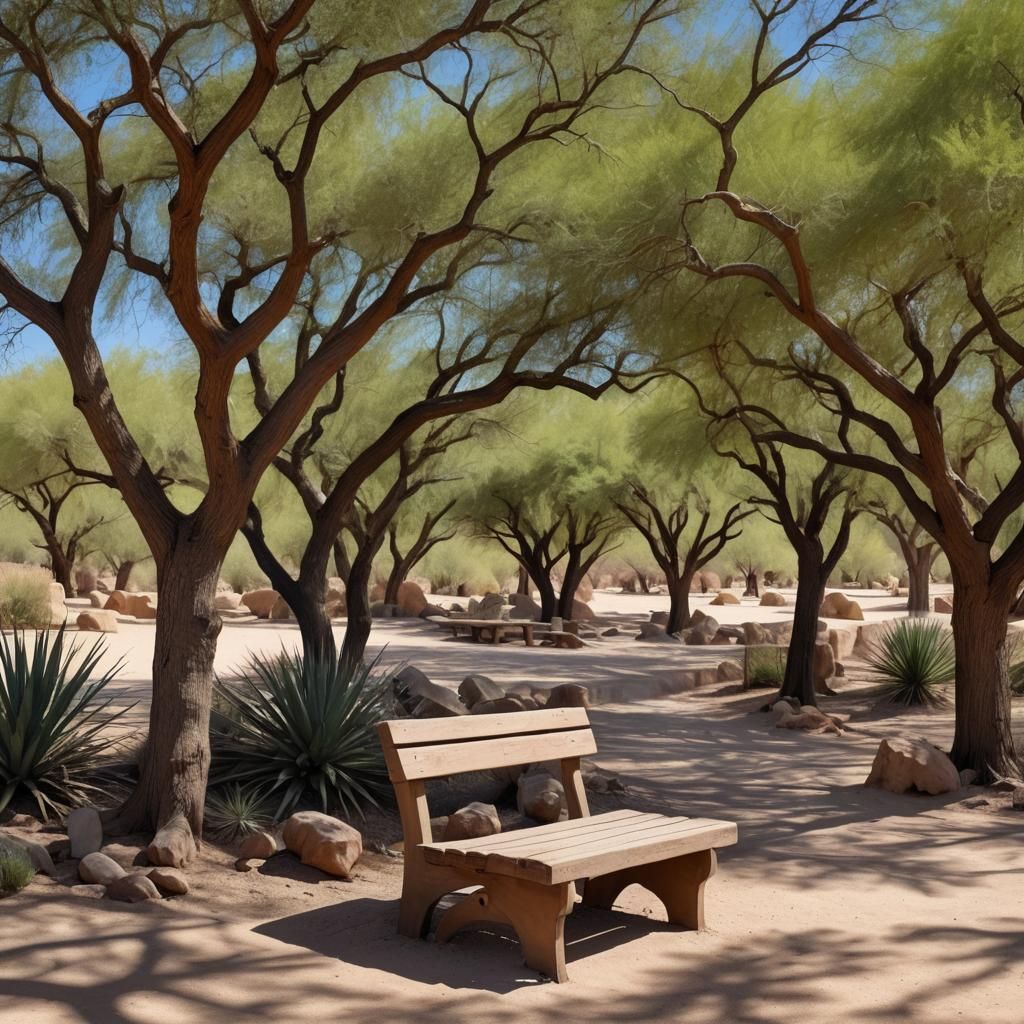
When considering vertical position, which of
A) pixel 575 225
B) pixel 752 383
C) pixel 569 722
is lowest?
pixel 569 722

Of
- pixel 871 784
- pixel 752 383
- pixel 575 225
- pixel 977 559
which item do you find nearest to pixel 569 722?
pixel 871 784

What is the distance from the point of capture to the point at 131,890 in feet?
19.8

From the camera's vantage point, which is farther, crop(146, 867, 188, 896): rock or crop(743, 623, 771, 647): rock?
crop(743, 623, 771, 647): rock

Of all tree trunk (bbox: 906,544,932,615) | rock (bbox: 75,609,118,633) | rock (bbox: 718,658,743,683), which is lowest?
rock (bbox: 718,658,743,683)

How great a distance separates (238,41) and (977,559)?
746 centimetres

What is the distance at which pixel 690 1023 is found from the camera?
4566mm

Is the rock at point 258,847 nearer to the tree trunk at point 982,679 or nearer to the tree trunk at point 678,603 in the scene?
the tree trunk at point 982,679

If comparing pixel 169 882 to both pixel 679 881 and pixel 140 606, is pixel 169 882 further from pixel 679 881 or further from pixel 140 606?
pixel 140 606

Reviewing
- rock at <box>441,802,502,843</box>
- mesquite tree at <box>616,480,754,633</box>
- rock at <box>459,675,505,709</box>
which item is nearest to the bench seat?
rock at <box>441,802,502,843</box>

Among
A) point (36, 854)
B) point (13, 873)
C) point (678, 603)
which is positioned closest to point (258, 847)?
point (36, 854)

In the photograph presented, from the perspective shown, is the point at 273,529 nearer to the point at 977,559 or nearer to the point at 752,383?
the point at 752,383

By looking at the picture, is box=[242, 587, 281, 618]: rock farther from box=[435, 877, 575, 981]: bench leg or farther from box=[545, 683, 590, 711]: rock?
box=[435, 877, 575, 981]: bench leg

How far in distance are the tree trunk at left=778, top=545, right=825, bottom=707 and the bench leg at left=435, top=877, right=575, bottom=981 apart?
42.8ft

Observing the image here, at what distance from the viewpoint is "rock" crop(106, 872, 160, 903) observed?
6031 millimetres
